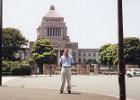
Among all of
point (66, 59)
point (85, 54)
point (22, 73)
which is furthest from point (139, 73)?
point (85, 54)

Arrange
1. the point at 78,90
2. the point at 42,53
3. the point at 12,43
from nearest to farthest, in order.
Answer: the point at 78,90 → the point at 12,43 → the point at 42,53

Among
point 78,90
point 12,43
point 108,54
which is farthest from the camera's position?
point 108,54

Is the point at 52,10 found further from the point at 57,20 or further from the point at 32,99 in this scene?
the point at 32,99

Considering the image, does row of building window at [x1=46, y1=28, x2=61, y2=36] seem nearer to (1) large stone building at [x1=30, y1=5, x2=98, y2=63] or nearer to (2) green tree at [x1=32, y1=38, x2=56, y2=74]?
(1) large stone building at [x1=30, y1=5, x2=98, y2=63]

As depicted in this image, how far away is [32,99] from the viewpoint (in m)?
12.5

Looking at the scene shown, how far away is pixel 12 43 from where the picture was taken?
89500 millimetres

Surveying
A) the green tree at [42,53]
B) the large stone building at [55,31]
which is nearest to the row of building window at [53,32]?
the large stone building at [55,31]

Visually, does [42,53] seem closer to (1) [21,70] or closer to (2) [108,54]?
(2) [108,54]

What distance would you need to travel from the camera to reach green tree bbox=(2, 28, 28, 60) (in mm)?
86812

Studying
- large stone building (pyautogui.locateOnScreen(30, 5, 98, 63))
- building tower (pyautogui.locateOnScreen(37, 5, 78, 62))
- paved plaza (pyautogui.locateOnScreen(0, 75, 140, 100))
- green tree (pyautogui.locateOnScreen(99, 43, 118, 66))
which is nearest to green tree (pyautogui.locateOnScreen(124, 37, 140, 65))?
green tree (pyautogui.locateOnScreen(99, 43, 118, 66))

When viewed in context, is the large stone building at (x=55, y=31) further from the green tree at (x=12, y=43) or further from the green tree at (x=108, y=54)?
the green tree at (x=12, y=43)

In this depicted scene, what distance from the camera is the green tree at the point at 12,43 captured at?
8681 centimetres

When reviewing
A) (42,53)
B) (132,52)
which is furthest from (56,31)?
(132,52)

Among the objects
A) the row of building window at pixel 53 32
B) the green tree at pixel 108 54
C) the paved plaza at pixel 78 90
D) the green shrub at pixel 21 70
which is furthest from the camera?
the row of building window at pixel 53 32
